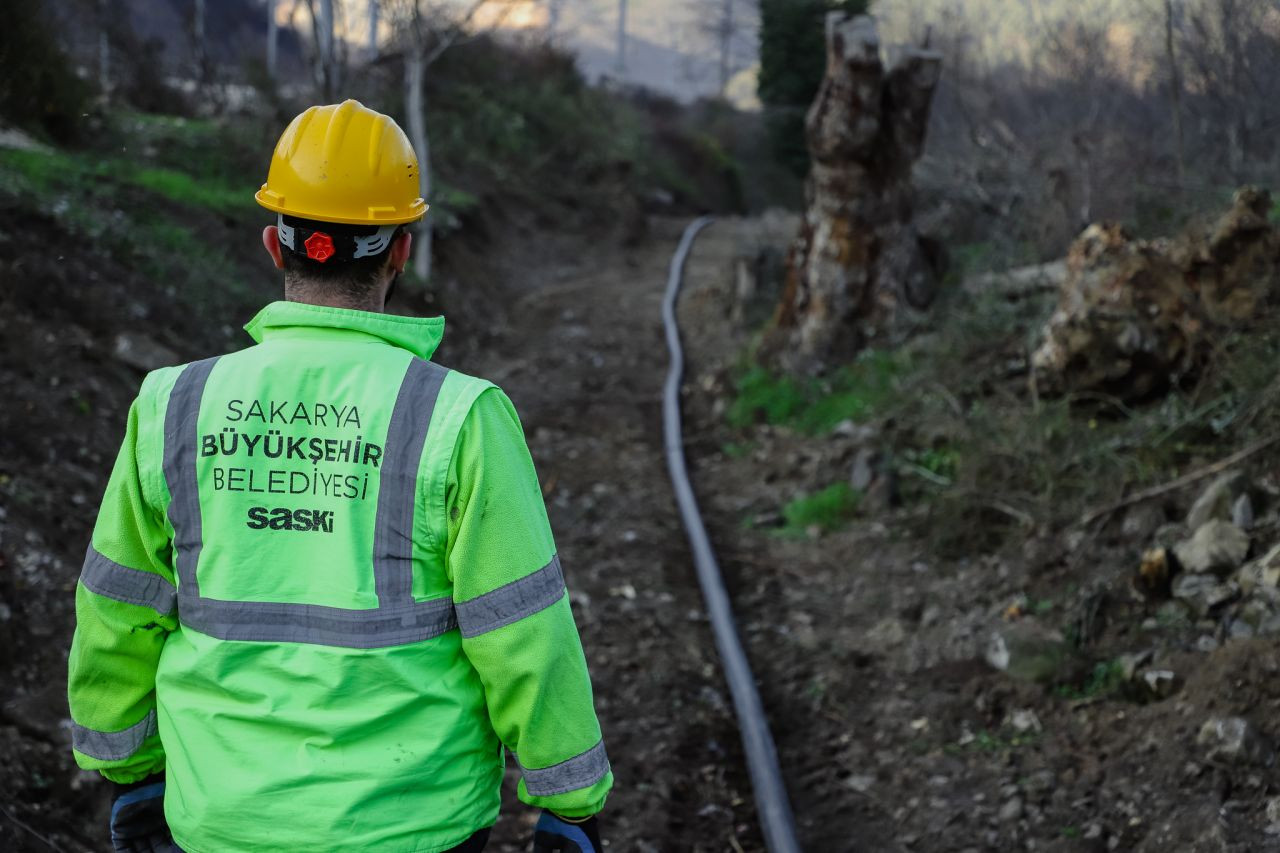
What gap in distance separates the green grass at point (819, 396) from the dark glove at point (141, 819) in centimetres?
573

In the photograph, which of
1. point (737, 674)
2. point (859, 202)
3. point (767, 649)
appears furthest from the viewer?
point (859, 202)

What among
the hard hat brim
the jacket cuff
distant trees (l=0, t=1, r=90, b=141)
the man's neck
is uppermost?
distant trees (l=0, t=1, r=90, b=141)

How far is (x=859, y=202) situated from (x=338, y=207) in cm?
684

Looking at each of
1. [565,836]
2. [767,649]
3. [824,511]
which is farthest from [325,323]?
[824,511]

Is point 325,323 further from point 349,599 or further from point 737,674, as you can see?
point 737,674

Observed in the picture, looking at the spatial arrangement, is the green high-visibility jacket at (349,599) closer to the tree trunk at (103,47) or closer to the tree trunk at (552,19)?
the tree trunk at (103,47)

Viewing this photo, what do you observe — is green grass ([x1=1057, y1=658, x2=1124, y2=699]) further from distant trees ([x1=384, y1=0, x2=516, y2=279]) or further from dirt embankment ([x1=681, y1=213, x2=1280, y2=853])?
distant trees ([x1=384, y1=0, x2=516, y2=279])

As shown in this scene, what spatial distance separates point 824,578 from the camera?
18.9 ft

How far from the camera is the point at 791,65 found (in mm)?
18250

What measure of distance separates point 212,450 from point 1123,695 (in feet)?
A: 10.9

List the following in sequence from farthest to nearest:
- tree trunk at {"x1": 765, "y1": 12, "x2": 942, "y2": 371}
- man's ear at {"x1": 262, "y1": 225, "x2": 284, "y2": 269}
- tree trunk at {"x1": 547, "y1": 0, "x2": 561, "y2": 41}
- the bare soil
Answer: tree trunk at {"x1": 547, "y1": 0, "x2": 561, "y2": 41} < tree trunk at {"x1": 765, "y1": 12, "x2": 942, "y2": 371} < the bare soil < man's ear at {"x1": 262, "y1": 225, "x2": 284, "y2": 269}

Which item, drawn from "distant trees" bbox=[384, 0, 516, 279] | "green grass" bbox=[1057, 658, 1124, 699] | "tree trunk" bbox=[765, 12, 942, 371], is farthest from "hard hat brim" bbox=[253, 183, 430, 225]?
"distant trees" bbox=[384, 0, 516, 279]

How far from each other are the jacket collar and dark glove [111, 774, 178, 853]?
88cm

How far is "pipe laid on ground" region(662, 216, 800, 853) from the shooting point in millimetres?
3545
